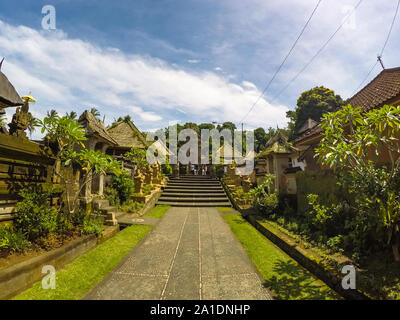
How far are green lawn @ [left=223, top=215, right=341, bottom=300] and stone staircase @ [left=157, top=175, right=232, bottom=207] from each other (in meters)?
6.06

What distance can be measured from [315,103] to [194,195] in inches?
1184

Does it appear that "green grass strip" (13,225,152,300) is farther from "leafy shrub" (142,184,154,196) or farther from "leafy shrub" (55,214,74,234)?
"leafy shrub" (142,184,154,196)

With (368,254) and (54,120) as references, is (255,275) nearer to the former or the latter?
(368,254)

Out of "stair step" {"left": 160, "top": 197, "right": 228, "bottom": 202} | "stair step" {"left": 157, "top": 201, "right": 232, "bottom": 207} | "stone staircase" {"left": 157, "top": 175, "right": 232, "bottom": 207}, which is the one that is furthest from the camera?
"stair step" {"left": 160, "top": 197, "right": 228, "bottom": 202}

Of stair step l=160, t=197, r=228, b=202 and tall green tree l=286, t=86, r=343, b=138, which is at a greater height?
tall green tree l=286, t=86, r=343, b=138

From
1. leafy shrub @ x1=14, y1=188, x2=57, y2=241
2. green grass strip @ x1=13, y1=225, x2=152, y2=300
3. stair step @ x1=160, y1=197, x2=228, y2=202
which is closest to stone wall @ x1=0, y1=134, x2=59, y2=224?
leafy shrub @ x1=14, y1=188, x2=57, y2=241

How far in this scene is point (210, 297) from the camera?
3.28 meters

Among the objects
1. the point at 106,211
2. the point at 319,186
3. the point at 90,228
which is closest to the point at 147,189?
the point at 106,211

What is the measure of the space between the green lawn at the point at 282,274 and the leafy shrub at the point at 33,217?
5.10 meters

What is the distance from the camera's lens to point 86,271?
13.2 feet

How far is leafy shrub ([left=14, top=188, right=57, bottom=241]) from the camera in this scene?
170 inches

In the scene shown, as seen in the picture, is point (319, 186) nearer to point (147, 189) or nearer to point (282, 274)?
point (282, 274)

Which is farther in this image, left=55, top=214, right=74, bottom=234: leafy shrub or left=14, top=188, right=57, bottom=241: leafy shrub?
left=55, top=214, right=74, bottom=234: leafy shrub

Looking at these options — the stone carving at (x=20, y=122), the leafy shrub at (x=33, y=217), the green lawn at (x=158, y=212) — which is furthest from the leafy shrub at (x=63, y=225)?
the green lawn at (x=158, y=212)
